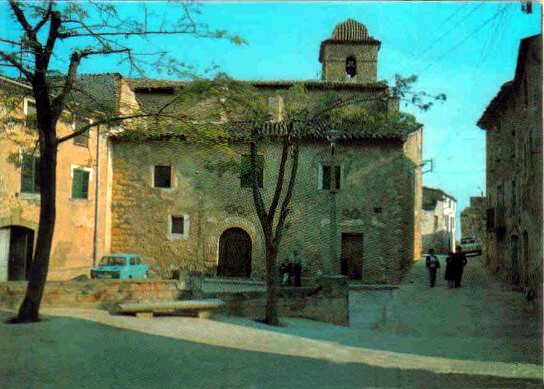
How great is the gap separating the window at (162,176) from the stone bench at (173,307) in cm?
529

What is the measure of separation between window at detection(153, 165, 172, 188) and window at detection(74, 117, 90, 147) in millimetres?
4059

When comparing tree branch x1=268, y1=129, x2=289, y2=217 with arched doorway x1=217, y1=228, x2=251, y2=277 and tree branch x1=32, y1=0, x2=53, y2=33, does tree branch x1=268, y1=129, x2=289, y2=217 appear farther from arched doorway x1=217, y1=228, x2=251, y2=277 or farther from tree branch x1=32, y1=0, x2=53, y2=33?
arched doorway x1=217, y1=228, x2=251, y2=277

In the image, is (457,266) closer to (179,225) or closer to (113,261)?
(179,225)

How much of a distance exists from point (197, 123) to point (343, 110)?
165 inches

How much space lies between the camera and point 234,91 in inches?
328

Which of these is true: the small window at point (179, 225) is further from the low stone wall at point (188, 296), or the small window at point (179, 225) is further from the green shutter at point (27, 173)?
the green shutter at point (27, 173)

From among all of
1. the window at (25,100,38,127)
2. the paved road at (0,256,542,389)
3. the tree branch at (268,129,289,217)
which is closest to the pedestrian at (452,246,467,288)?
the paved road at (0,256,542,389)

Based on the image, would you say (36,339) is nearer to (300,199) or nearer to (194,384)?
(194,384)

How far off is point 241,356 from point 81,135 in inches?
179

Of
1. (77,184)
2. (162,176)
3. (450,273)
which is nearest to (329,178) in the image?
(162,176)

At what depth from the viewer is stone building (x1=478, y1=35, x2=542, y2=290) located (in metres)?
9.55

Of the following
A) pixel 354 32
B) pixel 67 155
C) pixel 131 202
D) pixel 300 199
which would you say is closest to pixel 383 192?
pixel 300 199

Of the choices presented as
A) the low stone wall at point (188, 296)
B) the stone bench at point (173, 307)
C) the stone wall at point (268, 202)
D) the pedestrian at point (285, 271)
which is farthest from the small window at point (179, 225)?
the stone bench at point (173, 307)

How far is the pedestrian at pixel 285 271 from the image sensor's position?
1331cm
